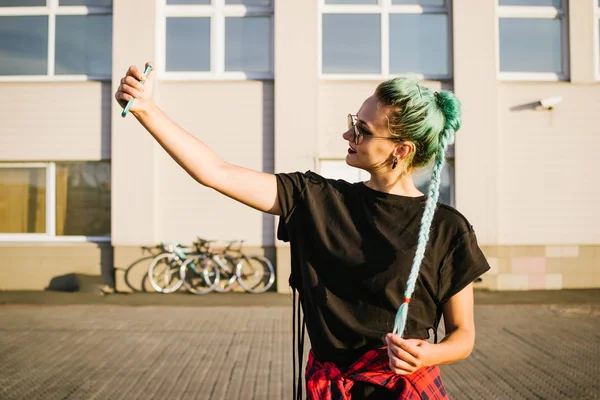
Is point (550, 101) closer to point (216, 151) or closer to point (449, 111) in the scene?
point (216, 151)

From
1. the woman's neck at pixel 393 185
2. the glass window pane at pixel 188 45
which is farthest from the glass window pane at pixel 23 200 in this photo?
the woman's neck at pixel 393 185

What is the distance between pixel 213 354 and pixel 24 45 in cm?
862

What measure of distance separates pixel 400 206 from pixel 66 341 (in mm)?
6449

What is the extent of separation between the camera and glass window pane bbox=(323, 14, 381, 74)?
461 inches

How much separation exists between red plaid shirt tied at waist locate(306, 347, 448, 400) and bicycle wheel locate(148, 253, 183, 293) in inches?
379

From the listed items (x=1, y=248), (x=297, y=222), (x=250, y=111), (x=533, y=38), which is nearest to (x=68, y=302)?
(x=1, y=248)

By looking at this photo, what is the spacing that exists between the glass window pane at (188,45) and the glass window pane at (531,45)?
599cm

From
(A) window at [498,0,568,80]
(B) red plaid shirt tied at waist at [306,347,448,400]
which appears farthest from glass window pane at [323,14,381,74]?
(B) red plaid shirt tied at waist at [306,347,448,400]

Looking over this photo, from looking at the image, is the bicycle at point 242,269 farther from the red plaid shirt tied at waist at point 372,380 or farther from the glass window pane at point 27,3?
the red plaid shirt tied at waist at point 372,380

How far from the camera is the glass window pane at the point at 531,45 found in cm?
1185

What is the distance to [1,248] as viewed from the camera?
11.4 m

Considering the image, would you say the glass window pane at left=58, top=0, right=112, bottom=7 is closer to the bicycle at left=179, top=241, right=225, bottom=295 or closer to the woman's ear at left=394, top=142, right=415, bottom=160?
the bicycle at left=179, top=241, right=225, bottom=295

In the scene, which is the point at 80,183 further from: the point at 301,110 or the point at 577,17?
the point at 577,17

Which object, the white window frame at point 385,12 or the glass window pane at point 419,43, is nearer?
the white window frame at point 385,12
